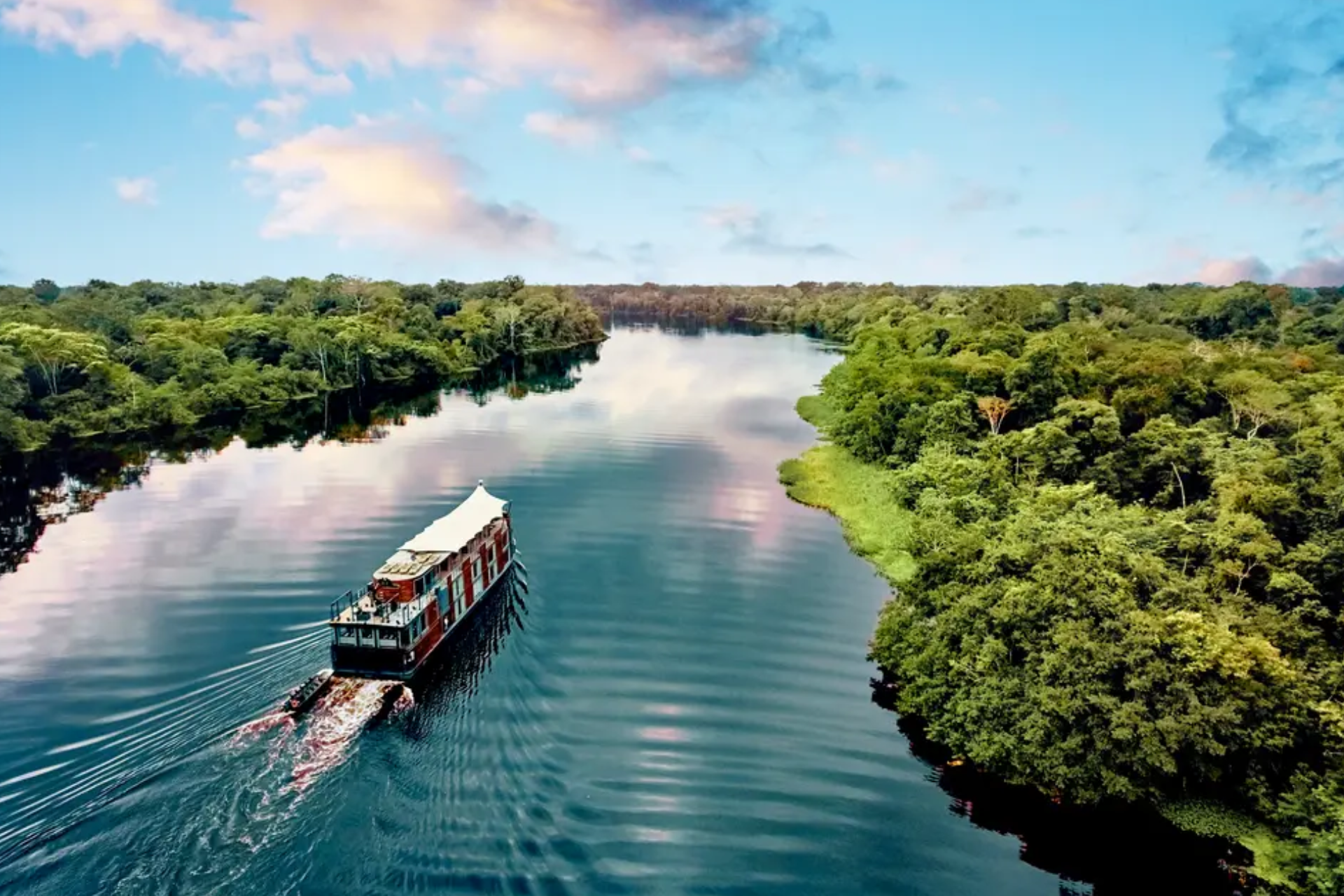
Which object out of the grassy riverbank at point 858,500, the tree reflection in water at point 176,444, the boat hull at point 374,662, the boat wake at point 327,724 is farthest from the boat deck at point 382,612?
the tree reflection in water at point 176,444

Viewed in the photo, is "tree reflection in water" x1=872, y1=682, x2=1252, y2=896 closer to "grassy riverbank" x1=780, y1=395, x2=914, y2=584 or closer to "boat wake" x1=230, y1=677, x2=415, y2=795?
"grassy riverbank" x1=780, y1=395, x2=914, y2=584

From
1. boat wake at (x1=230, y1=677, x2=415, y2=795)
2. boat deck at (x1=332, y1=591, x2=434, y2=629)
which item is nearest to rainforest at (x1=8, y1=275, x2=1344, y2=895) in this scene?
boat deck at (x1=332, y1=591, x2=434, y2=629)

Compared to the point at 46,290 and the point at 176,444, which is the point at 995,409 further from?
the point at 46,290

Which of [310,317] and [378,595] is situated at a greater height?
[310,317]

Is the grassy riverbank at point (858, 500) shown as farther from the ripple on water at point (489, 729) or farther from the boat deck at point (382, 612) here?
the boat deck at point (382, 612)

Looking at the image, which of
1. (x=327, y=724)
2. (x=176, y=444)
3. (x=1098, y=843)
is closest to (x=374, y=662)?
(x=327, y=724)

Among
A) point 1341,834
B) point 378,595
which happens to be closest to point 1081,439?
point 1341,834

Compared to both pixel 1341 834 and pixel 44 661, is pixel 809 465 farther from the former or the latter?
pixel 44 661
